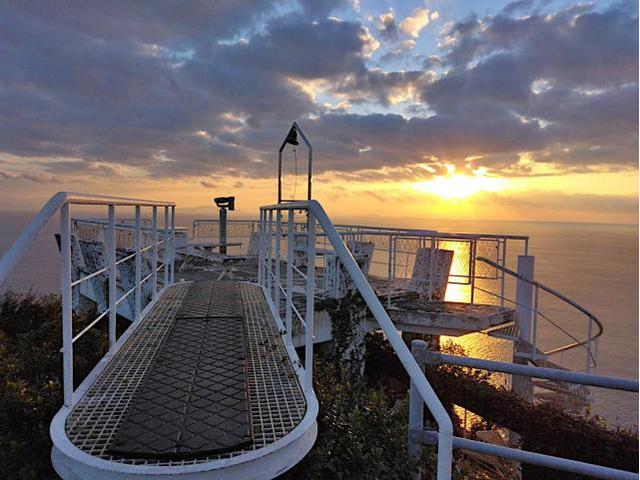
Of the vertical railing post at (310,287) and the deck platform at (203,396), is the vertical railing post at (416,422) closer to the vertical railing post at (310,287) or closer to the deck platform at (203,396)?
the deck platform at (203,396)

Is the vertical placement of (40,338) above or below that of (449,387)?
above

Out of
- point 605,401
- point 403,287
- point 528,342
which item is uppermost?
point 403,287

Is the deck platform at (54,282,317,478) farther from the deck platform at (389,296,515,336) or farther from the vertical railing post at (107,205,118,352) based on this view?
the deck platform at (389,296,515,336)

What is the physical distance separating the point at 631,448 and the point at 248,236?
1200 centimetres

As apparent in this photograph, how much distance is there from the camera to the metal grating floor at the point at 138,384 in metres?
2.17

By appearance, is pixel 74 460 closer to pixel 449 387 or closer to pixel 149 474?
pixel 149 474

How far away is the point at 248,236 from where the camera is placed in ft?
49.7

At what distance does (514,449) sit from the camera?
6.54 feet

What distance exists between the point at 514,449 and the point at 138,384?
221 centimetres

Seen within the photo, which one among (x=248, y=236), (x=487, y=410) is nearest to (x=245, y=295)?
(x=487, y=410)

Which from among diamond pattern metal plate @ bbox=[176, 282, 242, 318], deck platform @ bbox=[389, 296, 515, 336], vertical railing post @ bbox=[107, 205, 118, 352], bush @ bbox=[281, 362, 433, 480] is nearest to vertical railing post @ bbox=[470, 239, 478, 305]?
deck platform @ bbox=[389, 296, 515, 336]

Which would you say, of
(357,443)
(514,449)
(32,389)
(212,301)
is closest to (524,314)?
(212,301)

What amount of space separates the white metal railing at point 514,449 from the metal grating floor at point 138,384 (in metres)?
0.63

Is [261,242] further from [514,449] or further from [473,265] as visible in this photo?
[514,449]
